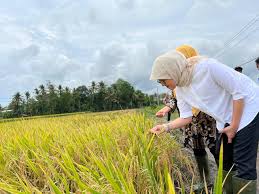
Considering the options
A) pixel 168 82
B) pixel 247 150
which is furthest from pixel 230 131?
pixel 168 82

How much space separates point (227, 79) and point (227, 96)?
0.49 ft

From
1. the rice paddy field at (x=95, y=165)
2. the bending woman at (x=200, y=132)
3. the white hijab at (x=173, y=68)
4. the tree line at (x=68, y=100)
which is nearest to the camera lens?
the rice paddy field at (x=95, y=165)

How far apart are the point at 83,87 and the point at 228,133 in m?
66.2

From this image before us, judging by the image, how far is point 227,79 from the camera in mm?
1770

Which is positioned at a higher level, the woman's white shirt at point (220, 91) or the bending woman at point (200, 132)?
the woman's white shirt at point (220, 91)

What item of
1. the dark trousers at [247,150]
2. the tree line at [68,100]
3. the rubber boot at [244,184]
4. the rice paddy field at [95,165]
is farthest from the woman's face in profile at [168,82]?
the tree line at [68,100]

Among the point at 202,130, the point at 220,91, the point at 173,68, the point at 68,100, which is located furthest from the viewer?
the point at 68,100

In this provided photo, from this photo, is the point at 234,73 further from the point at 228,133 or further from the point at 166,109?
the point at 166,109

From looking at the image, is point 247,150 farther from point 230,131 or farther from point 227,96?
point 227,96

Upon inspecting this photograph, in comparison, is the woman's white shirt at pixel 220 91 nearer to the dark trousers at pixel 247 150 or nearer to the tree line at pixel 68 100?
the dark trousers at pixel 247 150

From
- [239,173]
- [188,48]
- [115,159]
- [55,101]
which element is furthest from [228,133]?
[55,101]

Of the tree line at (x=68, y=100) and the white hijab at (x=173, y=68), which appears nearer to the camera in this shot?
the white hijab at (x=173, y=68)

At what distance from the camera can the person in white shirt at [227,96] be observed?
1759 mm

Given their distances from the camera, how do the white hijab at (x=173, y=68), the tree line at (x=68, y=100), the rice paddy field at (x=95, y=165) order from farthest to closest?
the tree line at (x=68, y=100) → the white hijab at (x=173, y=68) → the rice paddy field at (x=95, y=165)
